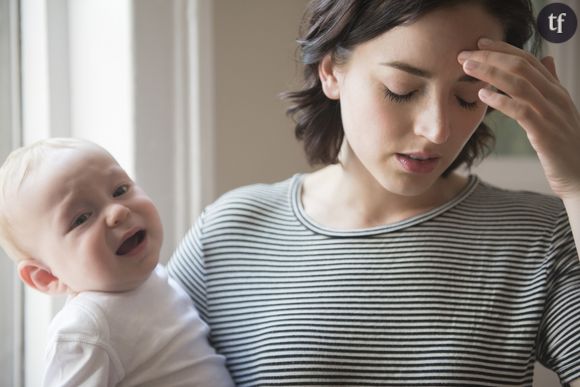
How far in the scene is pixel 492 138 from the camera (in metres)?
1.18

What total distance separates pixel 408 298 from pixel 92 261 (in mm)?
478

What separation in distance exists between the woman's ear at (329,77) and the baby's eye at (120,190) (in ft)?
1.18

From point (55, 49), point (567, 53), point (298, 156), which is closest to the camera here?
point (567, 53)

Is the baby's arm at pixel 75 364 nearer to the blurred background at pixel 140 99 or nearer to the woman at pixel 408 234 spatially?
the woman at pixel 408 234

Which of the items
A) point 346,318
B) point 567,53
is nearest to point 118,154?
point 346,318

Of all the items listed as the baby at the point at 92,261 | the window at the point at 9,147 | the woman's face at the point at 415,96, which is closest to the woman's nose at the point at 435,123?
the woman's face at the point at 415,96

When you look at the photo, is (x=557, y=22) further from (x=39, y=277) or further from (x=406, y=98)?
(x=39, y=277)

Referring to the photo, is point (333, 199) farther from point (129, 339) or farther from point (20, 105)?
point (20, 105)

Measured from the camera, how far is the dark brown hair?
0.91 meters

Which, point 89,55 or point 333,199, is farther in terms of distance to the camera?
point 89,55

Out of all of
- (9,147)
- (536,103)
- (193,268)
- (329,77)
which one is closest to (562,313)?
(536,103)

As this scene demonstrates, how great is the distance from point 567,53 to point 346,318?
0.50 meters

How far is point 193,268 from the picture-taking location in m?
1.19

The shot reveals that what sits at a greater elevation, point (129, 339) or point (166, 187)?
point (166, 187)
